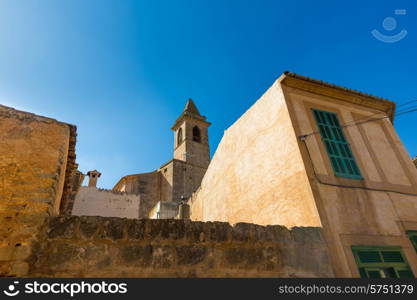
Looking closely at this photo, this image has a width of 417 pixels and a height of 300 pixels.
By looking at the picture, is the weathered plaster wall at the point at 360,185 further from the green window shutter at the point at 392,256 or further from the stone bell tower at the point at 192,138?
the stone bell tower at the point at 192,138

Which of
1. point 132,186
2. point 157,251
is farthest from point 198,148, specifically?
point 157,251

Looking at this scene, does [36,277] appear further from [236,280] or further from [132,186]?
[132,186]

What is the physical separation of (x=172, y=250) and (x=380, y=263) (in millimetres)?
3706

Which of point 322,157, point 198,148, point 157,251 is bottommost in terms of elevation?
point 157,251

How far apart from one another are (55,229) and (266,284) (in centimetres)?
275

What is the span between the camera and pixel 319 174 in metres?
5.25

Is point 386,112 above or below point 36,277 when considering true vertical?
above

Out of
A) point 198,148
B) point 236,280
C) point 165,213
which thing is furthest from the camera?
point 198,148

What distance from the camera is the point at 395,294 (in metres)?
3.57

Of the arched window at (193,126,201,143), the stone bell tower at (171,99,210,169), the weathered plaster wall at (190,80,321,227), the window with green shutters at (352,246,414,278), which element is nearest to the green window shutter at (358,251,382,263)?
the window with green shutters at (352,246,414,278)

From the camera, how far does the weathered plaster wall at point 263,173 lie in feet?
17.0

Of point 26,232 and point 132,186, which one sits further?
point 132,186

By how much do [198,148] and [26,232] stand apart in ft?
94.6

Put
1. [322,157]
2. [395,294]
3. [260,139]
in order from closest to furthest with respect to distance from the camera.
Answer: [395,294] → [322,157] → [260,139]
